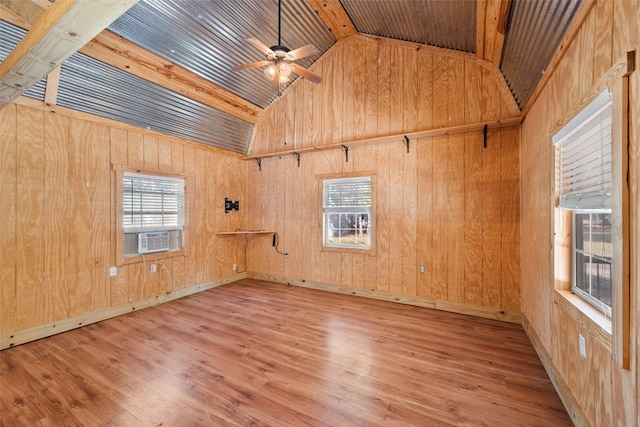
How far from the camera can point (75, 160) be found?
3250 mm

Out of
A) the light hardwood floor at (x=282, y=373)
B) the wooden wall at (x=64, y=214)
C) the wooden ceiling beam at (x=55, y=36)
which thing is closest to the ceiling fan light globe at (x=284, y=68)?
the wooden ceiling beam at (x=55, y=36)

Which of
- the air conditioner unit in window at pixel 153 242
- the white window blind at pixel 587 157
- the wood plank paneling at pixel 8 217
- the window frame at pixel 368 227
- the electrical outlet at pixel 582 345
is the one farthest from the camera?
the window frame at pixel 368 227

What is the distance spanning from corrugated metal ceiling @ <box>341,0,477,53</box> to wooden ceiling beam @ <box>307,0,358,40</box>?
0.33 ft

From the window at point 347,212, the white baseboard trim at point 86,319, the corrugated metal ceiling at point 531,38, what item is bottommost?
the white baseboard trim at point 86,319

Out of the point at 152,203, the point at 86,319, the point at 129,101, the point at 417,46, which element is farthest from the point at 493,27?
the point at 86,319

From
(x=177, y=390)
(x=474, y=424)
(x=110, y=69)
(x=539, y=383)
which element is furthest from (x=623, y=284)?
(x=110, y=69)

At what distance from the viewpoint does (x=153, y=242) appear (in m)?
4.04

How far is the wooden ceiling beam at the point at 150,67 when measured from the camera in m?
2.36

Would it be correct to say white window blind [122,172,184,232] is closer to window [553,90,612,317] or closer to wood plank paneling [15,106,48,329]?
wood plank paneling [15,106,48,329]

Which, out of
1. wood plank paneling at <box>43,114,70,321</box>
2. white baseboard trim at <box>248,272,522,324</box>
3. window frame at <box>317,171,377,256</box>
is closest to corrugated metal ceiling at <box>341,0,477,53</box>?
window frame at <box>317,171,377,256</box>

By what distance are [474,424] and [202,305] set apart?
145 inches

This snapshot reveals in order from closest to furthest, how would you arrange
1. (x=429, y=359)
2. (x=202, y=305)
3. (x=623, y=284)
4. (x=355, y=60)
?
(x=623, y=284) < (x=429, y=359) < (x=202, y=305) < (x=355, y=60)

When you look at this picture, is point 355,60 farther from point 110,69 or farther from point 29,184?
point 29,184

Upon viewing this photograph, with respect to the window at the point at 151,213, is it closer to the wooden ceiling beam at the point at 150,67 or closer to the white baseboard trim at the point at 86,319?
the white baseboard trim at the point at 86,319
